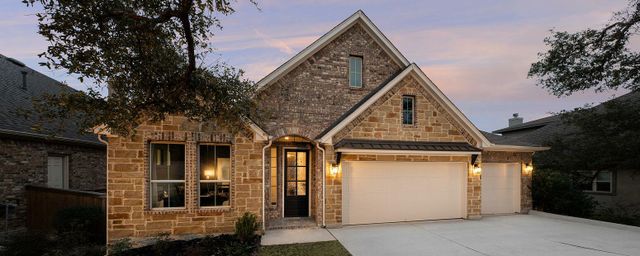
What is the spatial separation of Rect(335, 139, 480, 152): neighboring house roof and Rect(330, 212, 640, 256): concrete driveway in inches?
103

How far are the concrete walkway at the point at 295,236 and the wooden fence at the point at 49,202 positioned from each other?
5.55 m

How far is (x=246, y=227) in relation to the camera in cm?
852

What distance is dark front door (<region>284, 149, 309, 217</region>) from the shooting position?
1132 centimetres

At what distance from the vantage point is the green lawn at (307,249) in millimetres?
7543

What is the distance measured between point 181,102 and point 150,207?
357 cm

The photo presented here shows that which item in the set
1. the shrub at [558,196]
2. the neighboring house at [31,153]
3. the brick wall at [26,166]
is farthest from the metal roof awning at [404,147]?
the brick wall at [26,166]

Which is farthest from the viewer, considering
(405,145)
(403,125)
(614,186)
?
(614,186)

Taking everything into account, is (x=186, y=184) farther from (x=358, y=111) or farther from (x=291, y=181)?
(x=358, y=111)

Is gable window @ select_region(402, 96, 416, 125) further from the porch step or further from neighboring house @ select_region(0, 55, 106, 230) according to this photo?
neighboring house @ select_region(0, 55, 106, 230)

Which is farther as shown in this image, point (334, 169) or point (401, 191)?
point (401, 191)

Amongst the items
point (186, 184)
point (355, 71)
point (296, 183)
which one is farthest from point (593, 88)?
point (186, 184)

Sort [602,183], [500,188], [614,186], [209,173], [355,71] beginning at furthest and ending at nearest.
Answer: [602,183] → [614,186] → [500,188] → [355,71] → [209,173]

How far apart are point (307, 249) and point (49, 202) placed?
365 inches

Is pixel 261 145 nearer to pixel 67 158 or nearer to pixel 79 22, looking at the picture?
pixel 79 22
